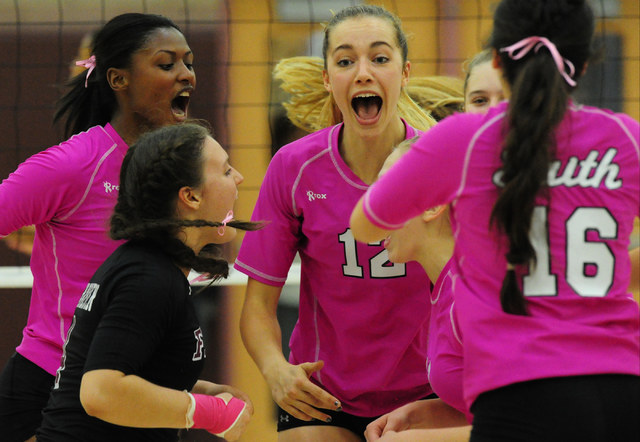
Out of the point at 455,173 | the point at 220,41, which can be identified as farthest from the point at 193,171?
the point at 220,41

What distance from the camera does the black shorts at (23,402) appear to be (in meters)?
2.84

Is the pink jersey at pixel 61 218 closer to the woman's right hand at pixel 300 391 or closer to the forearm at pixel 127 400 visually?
the woman's right hand at pixel 300 391

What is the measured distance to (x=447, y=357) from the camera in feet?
7.31

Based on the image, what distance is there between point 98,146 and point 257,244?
59cm

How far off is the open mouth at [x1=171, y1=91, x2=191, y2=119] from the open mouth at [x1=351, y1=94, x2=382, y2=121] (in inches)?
24.2

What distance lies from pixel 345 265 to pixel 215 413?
2.61 feet

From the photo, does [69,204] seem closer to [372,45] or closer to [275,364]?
[275,364]

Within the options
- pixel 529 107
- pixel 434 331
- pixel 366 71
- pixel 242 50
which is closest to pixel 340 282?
pixel 434 331

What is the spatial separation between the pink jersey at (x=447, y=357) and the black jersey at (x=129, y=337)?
1.90 ft

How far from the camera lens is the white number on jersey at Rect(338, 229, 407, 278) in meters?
2.78

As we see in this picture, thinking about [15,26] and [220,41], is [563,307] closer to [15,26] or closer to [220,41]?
[220,41]

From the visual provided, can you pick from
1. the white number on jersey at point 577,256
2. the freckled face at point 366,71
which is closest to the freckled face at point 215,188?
the freckled face at point 366,71

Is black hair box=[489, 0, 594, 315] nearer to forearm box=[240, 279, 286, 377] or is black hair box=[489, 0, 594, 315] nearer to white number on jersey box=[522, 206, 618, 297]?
white number on jersey box=[522, 206, 618, 297]

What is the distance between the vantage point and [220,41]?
670 cm
